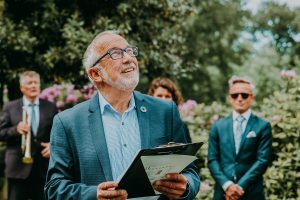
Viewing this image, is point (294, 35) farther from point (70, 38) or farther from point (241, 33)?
point (70, 38)

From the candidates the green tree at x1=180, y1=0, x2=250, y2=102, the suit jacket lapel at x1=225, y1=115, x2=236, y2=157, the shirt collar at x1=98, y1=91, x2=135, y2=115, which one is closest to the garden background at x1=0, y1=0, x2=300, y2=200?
the suit jacket lapel at x1=225, y1=115, x2=236, y2=157

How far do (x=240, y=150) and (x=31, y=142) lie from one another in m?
2.68

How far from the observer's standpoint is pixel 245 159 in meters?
5.87

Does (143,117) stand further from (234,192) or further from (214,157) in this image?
(214,157)

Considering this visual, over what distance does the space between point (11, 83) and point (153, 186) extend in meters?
7.33

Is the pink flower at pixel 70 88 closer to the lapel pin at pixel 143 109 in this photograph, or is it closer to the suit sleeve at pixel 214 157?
the suit sleeve at pixel 214 157

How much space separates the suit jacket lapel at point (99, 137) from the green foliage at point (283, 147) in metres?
4.41

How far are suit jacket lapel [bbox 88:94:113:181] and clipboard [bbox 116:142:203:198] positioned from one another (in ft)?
0.91

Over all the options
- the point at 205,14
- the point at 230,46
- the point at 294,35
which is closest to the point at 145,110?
the point at 205,14

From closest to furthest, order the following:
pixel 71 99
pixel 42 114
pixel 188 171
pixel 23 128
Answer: pixel 188 171 → pixel 23 128 → pixel 42 114 → pixel 71 99

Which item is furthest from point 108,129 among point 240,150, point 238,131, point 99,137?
point 238,131

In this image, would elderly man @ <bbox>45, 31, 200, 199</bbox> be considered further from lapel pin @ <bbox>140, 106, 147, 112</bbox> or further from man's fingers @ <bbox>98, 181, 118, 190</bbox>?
man's fingers @ <bbox>98, 181, 118, 190</bbox>

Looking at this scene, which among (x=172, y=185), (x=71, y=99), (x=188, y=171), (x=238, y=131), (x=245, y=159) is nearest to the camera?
(x=172, y=185)

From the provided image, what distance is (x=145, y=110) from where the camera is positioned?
3174 millimetres
